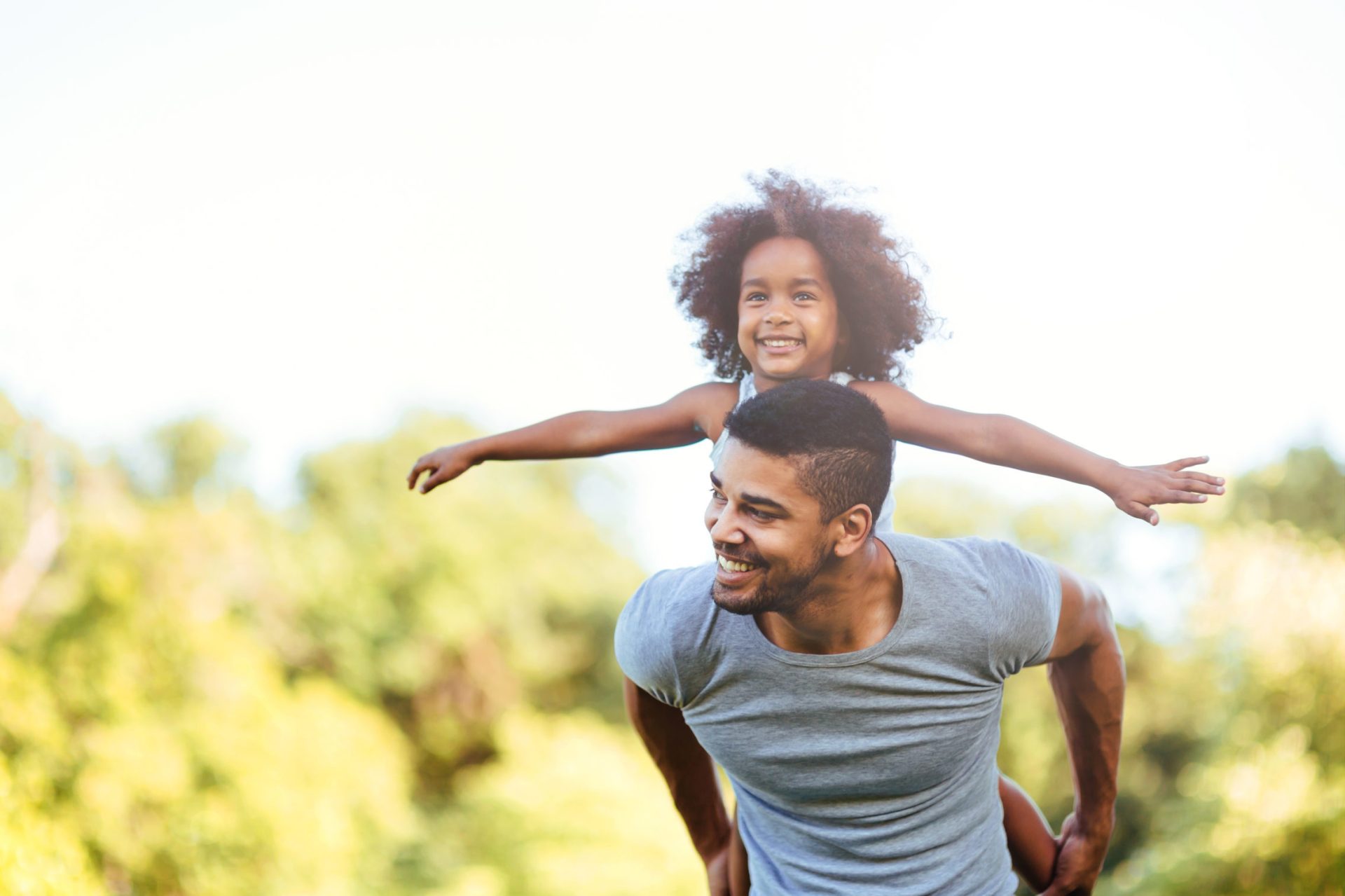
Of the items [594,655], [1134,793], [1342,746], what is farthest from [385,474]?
[1342,746]

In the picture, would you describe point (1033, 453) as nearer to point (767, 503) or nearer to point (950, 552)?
point (950, 552)

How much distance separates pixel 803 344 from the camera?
6.90 feet

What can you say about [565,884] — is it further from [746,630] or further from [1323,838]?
[746,630]

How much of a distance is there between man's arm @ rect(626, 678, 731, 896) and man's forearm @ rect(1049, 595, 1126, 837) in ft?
2.17

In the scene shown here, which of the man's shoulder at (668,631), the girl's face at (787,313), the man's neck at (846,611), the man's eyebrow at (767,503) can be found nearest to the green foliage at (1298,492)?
the girl's face at (787,313)

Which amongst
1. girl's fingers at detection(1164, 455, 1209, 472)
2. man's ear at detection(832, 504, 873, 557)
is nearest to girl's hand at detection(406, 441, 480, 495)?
man's ear at detection(832, 504, 873, 557)

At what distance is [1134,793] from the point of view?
432 inches

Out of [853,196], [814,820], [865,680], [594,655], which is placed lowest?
[594,655]

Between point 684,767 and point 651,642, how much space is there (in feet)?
1.73

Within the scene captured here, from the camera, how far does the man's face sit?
154 cm

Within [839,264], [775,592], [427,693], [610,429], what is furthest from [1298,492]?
[427,693]

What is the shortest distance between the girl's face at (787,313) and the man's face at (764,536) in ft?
1.84

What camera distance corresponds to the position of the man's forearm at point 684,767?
6.70 ft

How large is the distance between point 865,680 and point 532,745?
10550 mm
